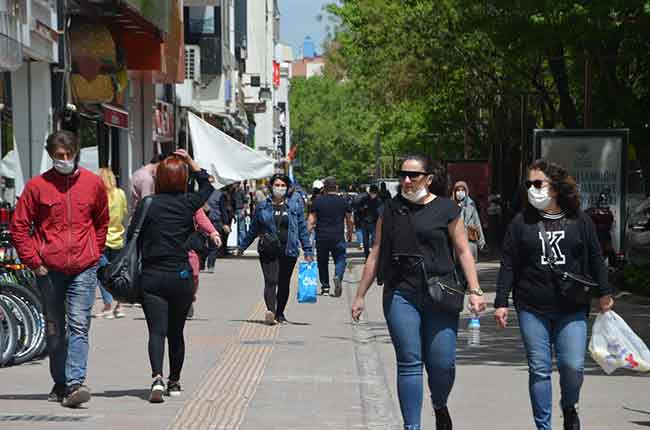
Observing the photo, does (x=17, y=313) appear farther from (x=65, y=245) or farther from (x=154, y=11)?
(x=154, y=11)

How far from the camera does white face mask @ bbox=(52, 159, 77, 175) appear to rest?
9500 mm

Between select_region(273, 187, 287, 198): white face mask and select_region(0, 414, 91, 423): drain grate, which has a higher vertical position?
select_region(273, 187, 287, 198): white face mask

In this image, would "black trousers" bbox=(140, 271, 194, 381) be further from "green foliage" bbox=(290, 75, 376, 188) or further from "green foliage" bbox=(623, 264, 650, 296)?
"green foliage" bbox=(290, 75, 376, 188)

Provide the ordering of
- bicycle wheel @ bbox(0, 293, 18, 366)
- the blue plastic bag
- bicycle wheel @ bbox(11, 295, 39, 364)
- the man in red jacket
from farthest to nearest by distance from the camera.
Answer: the blue plastic bag
bicycle wheel @ bbox(11, 295, 39, 364)
bicycle wheel @ bbox(0, 293, 18, 366)
the man in red jacket

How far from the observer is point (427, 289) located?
25.4 feet

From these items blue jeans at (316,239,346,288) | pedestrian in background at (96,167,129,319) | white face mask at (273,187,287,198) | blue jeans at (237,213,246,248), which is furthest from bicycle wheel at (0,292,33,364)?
blue jeans at (237,213,246,248)

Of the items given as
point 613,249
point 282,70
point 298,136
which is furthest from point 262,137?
point 613,249

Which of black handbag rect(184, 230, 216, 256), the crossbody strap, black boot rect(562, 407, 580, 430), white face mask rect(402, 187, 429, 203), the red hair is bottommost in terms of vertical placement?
black boot rect(562, 407, 580, 430)

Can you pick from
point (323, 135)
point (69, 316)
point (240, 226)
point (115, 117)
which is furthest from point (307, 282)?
point (323, 135)

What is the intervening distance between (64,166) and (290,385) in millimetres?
2697

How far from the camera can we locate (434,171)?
794 centimetres

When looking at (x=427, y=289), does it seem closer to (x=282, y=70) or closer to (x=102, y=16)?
(x=102, y=16)

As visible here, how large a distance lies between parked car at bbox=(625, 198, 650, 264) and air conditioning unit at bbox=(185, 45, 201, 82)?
13.8 meters

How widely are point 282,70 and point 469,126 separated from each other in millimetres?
71217
